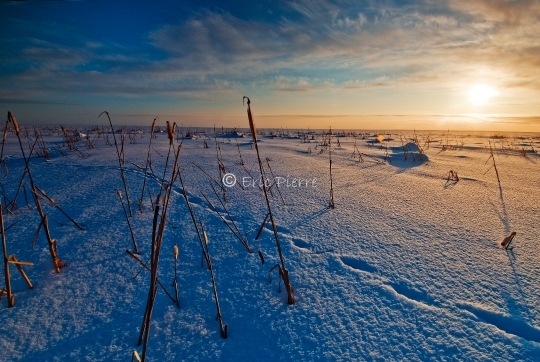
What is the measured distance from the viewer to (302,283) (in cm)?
126

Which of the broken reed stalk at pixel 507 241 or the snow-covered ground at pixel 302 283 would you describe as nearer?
the snow-covered ground at pixel 302 283

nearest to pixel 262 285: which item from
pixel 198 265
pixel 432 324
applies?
pixel 198 265

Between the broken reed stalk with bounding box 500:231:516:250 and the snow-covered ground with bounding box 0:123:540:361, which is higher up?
the broken reed stalk with bounding box 500:231:516:250

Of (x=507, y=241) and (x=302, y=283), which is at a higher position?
(x=507, y=241)

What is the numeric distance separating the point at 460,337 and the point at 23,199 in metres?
3.06

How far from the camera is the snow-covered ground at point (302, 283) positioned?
94 cm

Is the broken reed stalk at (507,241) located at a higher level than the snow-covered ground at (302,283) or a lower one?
higher

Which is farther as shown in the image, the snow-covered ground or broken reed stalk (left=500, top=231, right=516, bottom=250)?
broken reed stalk (left=500, top=231, right=516, bottom=250)

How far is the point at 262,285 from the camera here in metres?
1.26

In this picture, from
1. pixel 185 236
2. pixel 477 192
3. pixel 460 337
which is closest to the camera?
pixel 460 337

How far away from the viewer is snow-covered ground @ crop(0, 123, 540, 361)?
94 centimetres

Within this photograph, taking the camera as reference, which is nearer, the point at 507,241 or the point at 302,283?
the point at 302,283

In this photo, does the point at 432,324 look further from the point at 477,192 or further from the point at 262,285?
the point at 477,192

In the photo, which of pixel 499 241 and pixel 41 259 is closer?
pixel 41 259
